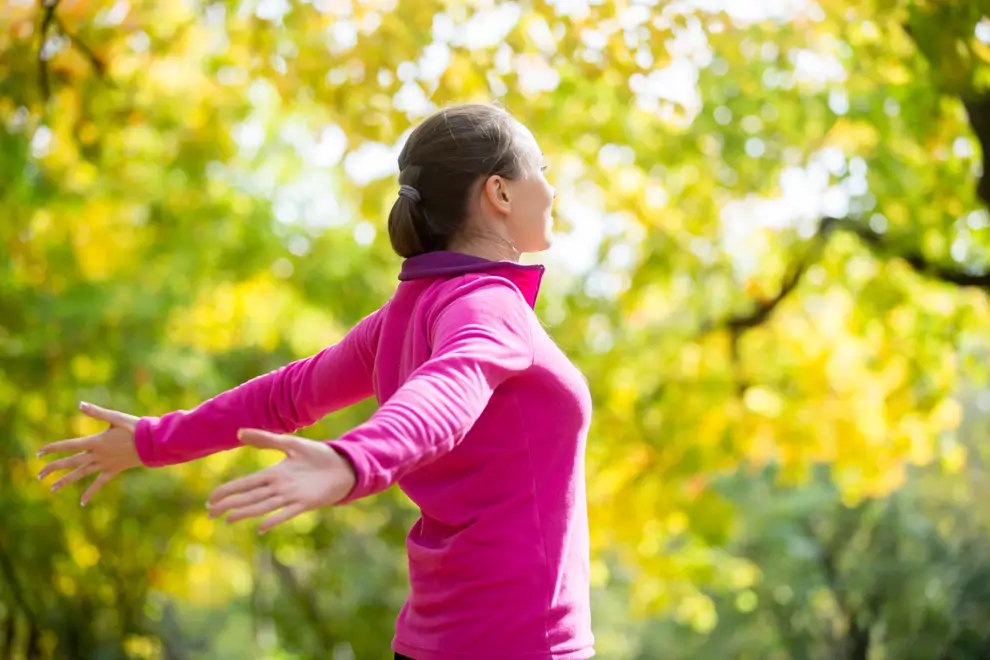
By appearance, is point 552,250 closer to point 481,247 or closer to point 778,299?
point 778,299

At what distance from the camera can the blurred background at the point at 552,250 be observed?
16.2ft

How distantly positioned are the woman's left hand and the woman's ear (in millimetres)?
714

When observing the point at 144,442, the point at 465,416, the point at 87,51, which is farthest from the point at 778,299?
the point at 465,416

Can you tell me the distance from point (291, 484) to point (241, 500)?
2.5 inches


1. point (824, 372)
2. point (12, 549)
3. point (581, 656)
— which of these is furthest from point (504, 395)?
point (12, 549)

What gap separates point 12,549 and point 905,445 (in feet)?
20.6

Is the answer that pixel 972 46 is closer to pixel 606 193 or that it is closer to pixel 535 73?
pixel 535 73

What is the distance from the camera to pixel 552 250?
7.70 m

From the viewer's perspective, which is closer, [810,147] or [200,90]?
[810,147]

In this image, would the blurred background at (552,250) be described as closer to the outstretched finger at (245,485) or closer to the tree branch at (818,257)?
the tree branch at (818,257)

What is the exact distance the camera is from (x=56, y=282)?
305 inches

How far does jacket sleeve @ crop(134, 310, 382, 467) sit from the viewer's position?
2.16 meters

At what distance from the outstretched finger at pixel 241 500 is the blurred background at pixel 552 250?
302cm

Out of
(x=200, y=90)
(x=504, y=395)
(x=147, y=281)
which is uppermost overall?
(x=504, y=395)
